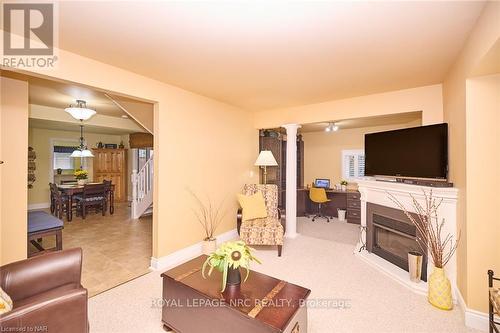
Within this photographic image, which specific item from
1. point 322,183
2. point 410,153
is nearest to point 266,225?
point 410,153

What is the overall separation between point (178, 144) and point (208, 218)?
4.37 ft

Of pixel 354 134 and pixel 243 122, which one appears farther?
pixel 354 134

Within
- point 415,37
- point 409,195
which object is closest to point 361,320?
point 409,195

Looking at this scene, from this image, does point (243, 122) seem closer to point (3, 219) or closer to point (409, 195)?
point (409, 195)

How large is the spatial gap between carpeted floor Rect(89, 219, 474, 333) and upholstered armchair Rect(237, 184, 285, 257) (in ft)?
0.78

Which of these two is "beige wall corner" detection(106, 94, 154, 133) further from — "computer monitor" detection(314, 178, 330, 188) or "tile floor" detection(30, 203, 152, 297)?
"computer monitor" detection(314, 178, 330, 188)

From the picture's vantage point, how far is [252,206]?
3934mm

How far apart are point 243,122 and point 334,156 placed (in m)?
3.02

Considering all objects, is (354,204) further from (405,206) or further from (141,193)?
(141,193)

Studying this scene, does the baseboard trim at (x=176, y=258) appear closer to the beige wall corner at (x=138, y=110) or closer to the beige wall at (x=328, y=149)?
the beige wall corner at (x=138, y=110)

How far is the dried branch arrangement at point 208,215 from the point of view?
11.9 ft

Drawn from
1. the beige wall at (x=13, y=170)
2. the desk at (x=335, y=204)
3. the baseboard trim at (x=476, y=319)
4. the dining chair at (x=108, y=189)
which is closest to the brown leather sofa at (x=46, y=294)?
the beige wall at (x=13, y=170)

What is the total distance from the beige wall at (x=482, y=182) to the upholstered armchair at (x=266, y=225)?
210 cm

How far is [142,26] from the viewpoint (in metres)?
1.81
